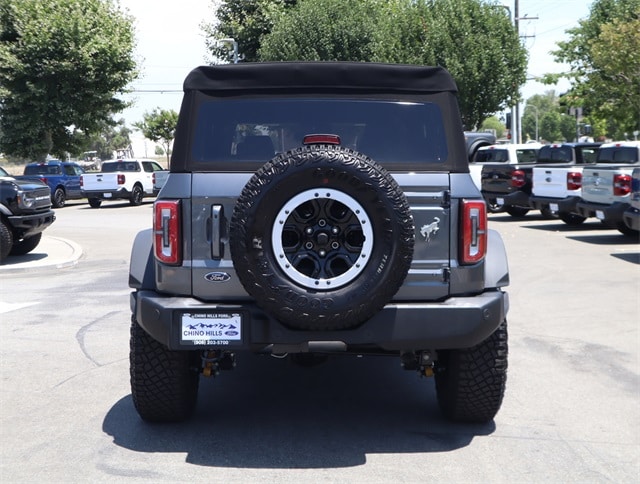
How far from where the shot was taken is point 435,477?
468 centimetres

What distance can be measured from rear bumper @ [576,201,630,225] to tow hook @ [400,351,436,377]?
476 inches

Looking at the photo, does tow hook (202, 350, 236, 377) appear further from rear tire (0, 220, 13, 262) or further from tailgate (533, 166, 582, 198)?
tailgate (533, 166, 582, 198)

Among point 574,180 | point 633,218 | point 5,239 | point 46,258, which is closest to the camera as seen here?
point 5,239

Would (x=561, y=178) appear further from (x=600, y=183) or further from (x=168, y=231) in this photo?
(x=168, y=231)

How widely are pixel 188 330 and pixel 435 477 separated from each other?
1.54 m

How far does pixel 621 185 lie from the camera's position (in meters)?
16.4

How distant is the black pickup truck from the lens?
46.0 feet

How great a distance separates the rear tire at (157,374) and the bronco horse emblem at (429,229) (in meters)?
1.60

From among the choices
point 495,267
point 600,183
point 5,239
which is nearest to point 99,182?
point 5,239

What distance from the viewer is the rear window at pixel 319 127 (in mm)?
5227

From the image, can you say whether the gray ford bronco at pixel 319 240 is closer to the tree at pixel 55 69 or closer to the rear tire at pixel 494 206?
the rear tire at pixel 494 206

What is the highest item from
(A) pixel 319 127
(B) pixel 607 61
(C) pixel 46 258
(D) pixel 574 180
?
(B) pixel 607 61

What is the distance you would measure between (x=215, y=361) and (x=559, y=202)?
1582 centimetres

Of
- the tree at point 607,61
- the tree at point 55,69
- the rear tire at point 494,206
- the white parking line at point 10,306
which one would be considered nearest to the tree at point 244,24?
the tree at point 55,69
